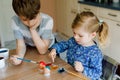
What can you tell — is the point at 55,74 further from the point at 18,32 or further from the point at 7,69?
the point at 18,32

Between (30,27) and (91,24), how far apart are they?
1.48 feet

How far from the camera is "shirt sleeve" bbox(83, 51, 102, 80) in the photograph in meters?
1.08

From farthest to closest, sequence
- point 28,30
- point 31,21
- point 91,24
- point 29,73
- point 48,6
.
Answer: point 48,6 < point 28,30 < point 31,21 < point 91,24 < point 29,73

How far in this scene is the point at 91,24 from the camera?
45.7 inches

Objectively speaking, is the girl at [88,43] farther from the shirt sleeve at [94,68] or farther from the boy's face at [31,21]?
the boy's face at [31,21]

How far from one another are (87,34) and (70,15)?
90.2 inches

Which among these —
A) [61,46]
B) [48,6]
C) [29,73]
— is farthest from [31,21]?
[48,6]

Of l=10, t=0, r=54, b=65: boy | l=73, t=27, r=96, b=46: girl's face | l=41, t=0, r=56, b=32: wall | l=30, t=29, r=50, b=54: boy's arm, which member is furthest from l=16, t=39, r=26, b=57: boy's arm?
l=41, t=0, r=56, b=32: wall

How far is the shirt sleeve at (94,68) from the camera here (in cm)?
108

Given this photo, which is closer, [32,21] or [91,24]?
[91,24]

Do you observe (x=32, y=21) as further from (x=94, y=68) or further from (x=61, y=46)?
(x=94, y=68)

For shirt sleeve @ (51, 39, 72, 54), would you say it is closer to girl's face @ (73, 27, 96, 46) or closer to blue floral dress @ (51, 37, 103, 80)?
blue floral dress @ (51, 37, 103, 80)

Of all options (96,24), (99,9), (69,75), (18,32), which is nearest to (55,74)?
(69,75)

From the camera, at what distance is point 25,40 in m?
1.47
